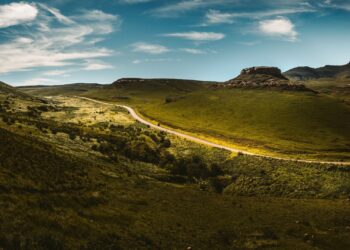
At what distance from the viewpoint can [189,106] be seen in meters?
151

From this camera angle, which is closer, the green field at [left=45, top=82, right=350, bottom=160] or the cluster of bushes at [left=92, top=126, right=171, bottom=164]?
the cluster of bushes at [left=92, top=126, right=171, bottom=164]

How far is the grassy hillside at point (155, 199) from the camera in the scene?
2497 centimetres

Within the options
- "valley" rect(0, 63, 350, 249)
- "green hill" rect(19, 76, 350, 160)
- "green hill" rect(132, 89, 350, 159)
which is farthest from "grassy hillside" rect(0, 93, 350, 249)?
"green hill" rect(132, 89, 350, 159)

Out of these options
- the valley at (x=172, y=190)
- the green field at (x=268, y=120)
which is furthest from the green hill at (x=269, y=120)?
the valley at (x=172, y=190)

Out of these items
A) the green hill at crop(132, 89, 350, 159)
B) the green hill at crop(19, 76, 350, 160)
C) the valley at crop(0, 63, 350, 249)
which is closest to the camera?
the valley at crop(0, 63, 350, 249)

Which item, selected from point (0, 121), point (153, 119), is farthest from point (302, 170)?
point (153, 119)

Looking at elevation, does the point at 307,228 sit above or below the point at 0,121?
below

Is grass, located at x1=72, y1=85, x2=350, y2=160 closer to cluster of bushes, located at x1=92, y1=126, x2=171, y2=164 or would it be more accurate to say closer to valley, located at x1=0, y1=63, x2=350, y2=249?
valley, located at x1=0, y1=63, x2=350, y2=249

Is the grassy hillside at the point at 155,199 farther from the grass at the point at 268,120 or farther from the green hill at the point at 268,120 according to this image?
the green hill at the point at 268,120

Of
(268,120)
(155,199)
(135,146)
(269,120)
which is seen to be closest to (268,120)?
(268,120)

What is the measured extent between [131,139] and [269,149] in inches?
1261

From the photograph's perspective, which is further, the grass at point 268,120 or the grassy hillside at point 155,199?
the grass at point 268,120

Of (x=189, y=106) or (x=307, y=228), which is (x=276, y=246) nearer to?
(x=307, y=228)

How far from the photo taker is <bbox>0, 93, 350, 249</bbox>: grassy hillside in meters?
25.0
